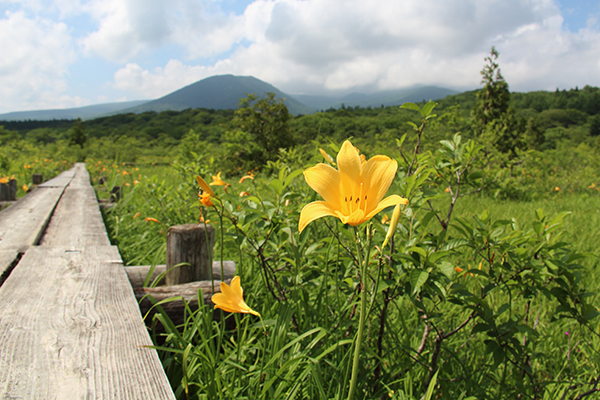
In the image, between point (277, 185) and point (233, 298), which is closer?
point (233, 298)

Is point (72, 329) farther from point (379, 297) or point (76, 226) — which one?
point (76, 226)

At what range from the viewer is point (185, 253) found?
1624 mm

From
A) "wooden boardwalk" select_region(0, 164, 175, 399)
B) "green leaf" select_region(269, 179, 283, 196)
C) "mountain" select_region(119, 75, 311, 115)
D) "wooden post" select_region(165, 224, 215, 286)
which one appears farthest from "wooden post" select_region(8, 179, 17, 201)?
"mountain" select_region(119, 75, 311, 115)

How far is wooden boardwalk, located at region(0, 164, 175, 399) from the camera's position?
2.47 ft

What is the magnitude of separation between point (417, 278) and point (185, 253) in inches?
47.6

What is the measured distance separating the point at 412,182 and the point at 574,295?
70 centimetres

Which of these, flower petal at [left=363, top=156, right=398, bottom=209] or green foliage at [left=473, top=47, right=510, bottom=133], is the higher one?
green foliage at [left=473, top=47, right=510, bottom=133]

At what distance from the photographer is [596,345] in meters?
1.70

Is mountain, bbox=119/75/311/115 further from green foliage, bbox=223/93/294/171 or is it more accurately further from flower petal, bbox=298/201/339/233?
flower petal, bbox=298/201/339/233

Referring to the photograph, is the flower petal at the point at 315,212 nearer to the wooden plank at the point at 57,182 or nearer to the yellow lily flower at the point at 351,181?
the yellow lily flower at the point at 351,181

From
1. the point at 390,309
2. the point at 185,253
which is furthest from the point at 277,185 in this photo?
the point at 390,309

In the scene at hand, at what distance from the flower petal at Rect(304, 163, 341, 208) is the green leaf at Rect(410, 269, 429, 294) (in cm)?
47

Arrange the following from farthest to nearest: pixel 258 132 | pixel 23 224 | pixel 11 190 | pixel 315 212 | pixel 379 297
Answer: pixel 258 132 → pixel 11 190 → pixel 23 224 → pixel 379 297 → pixel 315 212

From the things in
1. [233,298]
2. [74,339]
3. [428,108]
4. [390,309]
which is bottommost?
[390,309]
